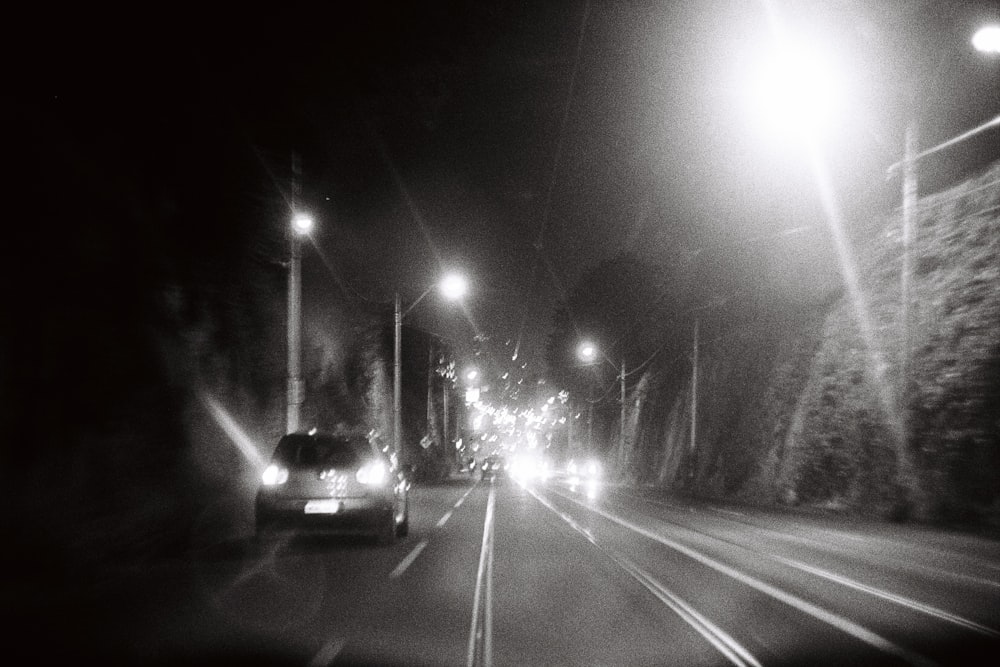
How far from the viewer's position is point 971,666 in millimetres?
6426

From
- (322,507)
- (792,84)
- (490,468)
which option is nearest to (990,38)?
(792,84)

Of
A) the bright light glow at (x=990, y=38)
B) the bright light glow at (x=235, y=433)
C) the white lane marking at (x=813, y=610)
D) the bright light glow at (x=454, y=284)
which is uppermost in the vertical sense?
the bright light glow at (x=990, y=38)

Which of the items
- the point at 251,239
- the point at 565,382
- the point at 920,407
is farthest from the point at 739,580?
the point at 565,382

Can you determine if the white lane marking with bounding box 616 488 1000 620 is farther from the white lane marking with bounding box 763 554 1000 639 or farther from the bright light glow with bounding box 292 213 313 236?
the bright light glow with bounding box 292 213 313 236

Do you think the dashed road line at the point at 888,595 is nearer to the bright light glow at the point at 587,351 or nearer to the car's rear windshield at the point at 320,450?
the car's rear windshield at the point at 320,450

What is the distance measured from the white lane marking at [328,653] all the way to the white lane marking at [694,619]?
8.54 feet

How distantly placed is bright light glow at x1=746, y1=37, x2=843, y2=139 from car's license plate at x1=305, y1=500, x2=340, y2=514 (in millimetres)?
10032

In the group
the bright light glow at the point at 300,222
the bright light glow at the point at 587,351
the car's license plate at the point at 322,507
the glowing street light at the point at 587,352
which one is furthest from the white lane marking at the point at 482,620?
the glowing street light at the point at 587,352

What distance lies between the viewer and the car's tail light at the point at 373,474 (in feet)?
46.7

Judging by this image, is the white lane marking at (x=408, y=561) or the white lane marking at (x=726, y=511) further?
the white lane marking at (x=726, y=511)

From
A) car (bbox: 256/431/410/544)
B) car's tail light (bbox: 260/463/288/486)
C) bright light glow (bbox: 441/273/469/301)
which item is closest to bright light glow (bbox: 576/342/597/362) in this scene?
bright light glow (bbox: 441/273/469/301)

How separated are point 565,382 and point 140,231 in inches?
2541

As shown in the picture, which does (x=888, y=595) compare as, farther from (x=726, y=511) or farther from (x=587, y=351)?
(x=587, y=351)

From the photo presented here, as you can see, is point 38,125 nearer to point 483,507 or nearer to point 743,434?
point 483,507
